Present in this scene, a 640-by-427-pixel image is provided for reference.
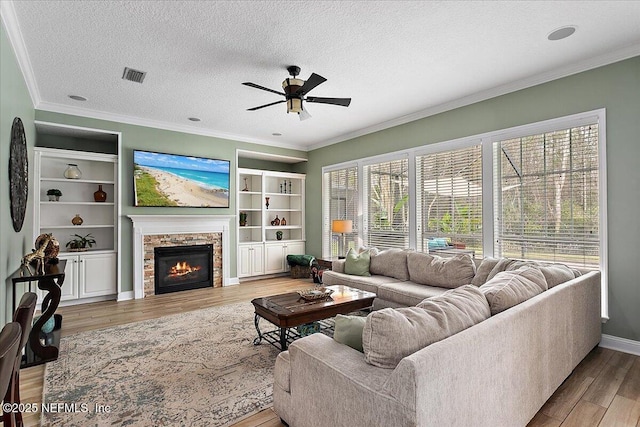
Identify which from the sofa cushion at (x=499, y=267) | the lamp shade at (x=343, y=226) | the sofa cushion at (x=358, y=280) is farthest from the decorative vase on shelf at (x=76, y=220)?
the sofa cushion at (x=499, y=267)

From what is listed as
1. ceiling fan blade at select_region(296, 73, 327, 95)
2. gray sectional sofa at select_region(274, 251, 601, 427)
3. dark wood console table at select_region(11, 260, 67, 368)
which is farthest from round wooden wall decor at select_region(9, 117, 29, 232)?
gray sectional sofa at select_region(274, 251, 601, 427)

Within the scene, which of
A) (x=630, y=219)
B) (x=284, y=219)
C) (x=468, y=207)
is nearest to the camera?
(x=630, y=219)

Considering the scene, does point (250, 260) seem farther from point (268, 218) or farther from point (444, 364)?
point (444, 364)

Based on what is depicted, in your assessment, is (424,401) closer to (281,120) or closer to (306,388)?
(306,388)

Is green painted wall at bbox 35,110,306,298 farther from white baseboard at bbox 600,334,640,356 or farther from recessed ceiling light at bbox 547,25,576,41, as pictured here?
white baseboard at bbox 600,334,640,356

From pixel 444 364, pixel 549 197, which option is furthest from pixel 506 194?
pixel 444 364

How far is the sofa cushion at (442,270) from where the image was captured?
12.6 feet

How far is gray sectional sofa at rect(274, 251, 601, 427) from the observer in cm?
130

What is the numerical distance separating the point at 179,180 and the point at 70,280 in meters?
2.21

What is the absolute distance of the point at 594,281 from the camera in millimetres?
2973

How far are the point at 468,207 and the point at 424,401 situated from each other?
3.64 metres

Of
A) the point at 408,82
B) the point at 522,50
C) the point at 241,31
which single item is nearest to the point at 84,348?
the point at 241,31

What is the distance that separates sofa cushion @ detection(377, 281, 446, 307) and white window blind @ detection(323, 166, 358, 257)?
2.20 meters

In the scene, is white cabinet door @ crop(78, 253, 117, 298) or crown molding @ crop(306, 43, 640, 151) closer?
crown molding @ crop(306, 43, 640, 151)
